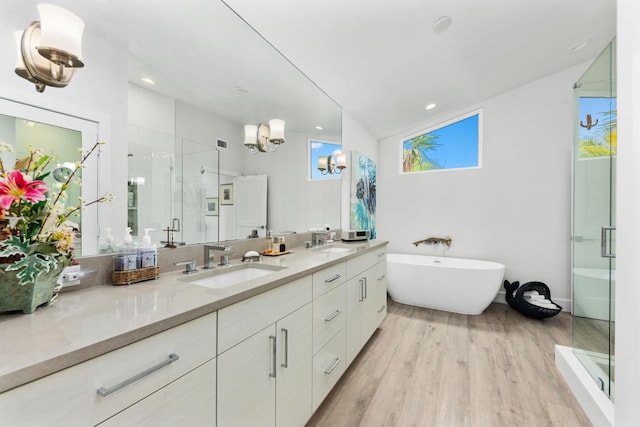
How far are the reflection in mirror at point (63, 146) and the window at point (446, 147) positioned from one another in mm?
4117

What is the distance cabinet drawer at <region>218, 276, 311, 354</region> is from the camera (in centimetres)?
92

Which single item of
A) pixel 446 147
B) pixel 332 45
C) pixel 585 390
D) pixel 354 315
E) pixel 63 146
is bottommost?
pixel 585 390

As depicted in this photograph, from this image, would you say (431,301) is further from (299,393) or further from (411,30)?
(411,30)

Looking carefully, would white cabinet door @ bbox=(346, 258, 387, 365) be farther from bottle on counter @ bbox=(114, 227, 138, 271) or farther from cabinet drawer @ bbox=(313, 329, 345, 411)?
bottle on counter @ bbox=(114, 227, 138, 271)

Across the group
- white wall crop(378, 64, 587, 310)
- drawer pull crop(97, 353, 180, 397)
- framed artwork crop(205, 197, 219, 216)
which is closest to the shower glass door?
white wall crop(378, 64, 587, 310)

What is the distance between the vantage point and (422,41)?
2152 mm

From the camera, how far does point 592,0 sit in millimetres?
2020

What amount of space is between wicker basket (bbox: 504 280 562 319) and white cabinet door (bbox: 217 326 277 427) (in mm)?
3168

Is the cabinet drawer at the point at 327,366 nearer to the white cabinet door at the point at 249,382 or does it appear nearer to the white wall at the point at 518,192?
the white cabinet door at the point at 249,382

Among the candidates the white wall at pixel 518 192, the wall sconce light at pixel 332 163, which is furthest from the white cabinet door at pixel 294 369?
the white wall at pixel 518 192

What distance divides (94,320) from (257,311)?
51 centimetres

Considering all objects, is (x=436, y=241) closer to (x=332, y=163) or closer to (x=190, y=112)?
(x=332, y=163)

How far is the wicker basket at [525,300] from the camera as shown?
2902 millimetres

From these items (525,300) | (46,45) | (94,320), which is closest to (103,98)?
(46,45)
